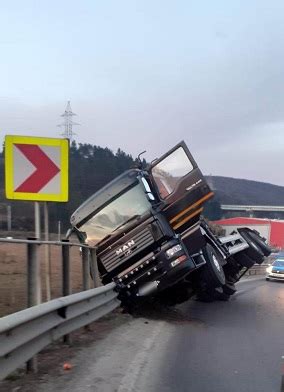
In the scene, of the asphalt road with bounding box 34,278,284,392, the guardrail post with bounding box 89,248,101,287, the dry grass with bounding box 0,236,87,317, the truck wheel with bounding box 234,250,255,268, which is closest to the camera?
the dry grass with bounding box 0,236,87,317

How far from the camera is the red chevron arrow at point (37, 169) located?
291 inches

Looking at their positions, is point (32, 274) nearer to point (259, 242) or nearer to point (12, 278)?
point (12, 278)

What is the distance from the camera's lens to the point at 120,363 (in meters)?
6.75

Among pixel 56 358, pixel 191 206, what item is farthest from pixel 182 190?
pixel 56 358

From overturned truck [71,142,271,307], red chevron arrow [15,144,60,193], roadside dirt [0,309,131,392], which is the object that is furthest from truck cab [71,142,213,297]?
red chevron arrow [15,144,60,193]

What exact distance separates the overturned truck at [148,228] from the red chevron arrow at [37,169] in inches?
142


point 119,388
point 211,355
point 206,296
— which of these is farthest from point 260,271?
point 119,388

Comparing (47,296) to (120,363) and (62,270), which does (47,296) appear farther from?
(120,363)

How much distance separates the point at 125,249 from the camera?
10.9 m

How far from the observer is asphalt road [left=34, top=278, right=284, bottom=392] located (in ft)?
19.6

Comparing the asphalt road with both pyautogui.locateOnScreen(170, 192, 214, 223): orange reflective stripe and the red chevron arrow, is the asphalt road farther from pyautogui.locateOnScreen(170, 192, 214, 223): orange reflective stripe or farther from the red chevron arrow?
the red chevron arrow

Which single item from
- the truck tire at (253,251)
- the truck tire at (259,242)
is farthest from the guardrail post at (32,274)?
the truck tire at (259,242)

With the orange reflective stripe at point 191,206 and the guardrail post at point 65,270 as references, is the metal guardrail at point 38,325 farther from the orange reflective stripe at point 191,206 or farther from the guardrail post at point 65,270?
the orange reflective stripe at point 191,206

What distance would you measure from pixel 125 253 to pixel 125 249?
3.0 inches
